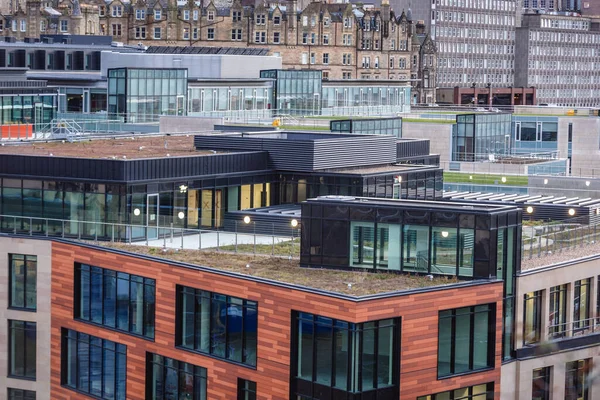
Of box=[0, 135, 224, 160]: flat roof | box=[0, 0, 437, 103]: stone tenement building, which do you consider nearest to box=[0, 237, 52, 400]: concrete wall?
box=[0, 135, 224, 160]: flat roof

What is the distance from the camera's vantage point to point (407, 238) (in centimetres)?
5025

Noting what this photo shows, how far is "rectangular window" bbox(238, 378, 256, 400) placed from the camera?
49.0m

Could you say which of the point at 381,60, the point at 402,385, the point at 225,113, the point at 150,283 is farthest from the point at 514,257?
the point at 381,60

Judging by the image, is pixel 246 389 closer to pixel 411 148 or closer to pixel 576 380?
pixel 576 380

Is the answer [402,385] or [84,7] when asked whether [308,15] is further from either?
[402,385]

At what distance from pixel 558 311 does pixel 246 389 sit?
13121mm

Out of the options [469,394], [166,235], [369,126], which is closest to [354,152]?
[166,235]

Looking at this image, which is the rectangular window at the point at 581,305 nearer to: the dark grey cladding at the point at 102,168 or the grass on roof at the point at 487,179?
the dark grey cladding at the point at 102,168

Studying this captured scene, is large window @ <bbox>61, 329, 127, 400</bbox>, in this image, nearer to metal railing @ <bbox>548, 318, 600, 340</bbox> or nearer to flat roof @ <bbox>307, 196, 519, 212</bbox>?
flat roof @ <bbox>307, 196, 519, 212</bbox>

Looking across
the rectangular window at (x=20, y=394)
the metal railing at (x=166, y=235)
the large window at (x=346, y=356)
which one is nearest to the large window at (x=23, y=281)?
the metal railing at (x=166, y=235)

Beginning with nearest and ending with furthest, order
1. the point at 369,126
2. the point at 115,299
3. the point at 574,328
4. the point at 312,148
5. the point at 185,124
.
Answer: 1. the point at 574,328
2. the point at 115,299
3. the point at 312,148
4. the point at 185,124
5. the point at 369,126

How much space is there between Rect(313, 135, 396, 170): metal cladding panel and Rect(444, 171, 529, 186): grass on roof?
15.7 m

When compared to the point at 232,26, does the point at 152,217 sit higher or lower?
lower

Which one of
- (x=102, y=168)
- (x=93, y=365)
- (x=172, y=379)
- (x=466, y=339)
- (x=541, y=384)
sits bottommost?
(x=93, y=365)
